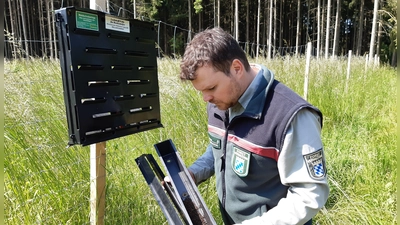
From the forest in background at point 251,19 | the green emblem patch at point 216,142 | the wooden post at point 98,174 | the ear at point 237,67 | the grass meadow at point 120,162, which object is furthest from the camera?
the forest in background at point 251,19

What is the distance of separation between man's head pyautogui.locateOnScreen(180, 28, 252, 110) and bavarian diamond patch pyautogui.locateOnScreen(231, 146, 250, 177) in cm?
21

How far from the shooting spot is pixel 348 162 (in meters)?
2.93

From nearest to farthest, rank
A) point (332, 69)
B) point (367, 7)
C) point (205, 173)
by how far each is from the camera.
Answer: point (205, 173)
point (332, 69)
point (367, 7)

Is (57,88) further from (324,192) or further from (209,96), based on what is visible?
(324,192)

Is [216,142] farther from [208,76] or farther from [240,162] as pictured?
[208,76]

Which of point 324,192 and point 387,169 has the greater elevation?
point 324,192

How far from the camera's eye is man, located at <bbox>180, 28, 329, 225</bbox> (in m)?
1.02

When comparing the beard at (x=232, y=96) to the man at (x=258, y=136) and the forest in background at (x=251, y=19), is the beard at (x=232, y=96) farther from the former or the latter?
the forest in background at (x=251, y=19)

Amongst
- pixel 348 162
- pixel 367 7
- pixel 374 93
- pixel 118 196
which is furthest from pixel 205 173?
pixel 367 7

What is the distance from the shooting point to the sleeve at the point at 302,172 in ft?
3.30

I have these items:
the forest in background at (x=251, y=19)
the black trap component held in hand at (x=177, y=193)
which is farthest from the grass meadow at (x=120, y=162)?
the forest in background at (x=251, y=19)

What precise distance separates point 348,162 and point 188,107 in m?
1.80

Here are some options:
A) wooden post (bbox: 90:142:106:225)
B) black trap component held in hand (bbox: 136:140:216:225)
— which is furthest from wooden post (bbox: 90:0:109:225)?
black trap component held in hand (bbox: 136:140:216:225)

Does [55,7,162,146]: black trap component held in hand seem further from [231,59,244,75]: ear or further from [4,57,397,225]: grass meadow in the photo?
[231,59,244,75]: ear
